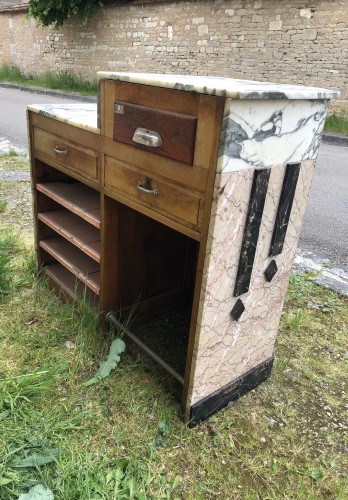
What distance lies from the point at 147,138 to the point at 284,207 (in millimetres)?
621

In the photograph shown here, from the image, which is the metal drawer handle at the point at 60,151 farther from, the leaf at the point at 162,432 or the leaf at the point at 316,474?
the leaf at the point at 316,474

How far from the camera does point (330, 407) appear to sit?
1.96m

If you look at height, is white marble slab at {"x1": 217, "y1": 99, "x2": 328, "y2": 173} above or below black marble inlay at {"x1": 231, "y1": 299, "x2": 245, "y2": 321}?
above

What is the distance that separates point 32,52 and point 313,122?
17133mm

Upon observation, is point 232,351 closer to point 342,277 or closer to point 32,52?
point 342,277

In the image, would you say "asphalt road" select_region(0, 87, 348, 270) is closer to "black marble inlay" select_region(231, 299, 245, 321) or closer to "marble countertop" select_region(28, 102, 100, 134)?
"black marble inlay" select_region(231, 299, 245, 321)

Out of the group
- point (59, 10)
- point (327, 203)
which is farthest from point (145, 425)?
point (59, 10)

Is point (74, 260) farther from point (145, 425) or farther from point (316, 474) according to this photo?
point (316, 474)

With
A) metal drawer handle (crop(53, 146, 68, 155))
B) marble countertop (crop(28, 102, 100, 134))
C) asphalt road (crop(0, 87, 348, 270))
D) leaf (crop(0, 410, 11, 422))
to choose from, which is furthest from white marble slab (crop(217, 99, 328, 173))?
asphalt road (crop(0, 87, 348, 270))

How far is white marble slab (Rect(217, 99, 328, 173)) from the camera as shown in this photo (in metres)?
1.30

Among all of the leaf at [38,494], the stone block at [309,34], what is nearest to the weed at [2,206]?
the leaf at [38,494]

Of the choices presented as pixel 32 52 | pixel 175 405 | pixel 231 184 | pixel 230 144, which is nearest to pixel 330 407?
pixel 175 405

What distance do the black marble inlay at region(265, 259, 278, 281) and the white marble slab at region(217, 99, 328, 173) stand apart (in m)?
0.45

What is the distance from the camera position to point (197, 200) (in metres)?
1.44
